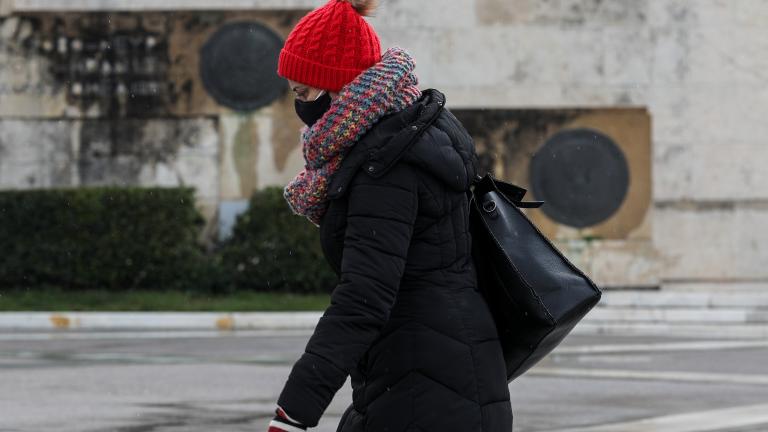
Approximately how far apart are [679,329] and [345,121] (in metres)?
12.7

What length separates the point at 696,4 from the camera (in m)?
18.1

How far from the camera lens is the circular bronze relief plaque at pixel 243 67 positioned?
17.8 meters

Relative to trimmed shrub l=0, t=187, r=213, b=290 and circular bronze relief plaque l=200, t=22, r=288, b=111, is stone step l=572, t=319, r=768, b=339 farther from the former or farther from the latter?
circular bronze relief plaque l=200, t=22, r=288, b=111

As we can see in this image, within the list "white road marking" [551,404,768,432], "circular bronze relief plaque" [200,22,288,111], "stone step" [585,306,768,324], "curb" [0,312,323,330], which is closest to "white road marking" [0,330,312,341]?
"curb" [0,312,323,330]

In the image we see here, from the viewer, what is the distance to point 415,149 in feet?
9.87

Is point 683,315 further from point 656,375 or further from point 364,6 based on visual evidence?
point 364,6

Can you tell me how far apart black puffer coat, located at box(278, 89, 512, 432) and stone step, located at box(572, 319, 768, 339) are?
11.8 m

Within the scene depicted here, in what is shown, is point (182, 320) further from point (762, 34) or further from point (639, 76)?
point (762, 34)

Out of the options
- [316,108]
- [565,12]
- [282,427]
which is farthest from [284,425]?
[565,12]

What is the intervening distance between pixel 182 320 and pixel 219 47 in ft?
13.5

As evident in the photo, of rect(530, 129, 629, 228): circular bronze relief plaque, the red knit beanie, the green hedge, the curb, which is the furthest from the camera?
rect(530, 129, 629, 228): circular bronze relief plaque

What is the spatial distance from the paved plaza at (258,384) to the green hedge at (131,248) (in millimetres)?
2549

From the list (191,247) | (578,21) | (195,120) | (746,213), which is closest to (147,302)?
(191,247)

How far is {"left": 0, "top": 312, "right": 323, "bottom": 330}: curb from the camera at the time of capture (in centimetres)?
1514
